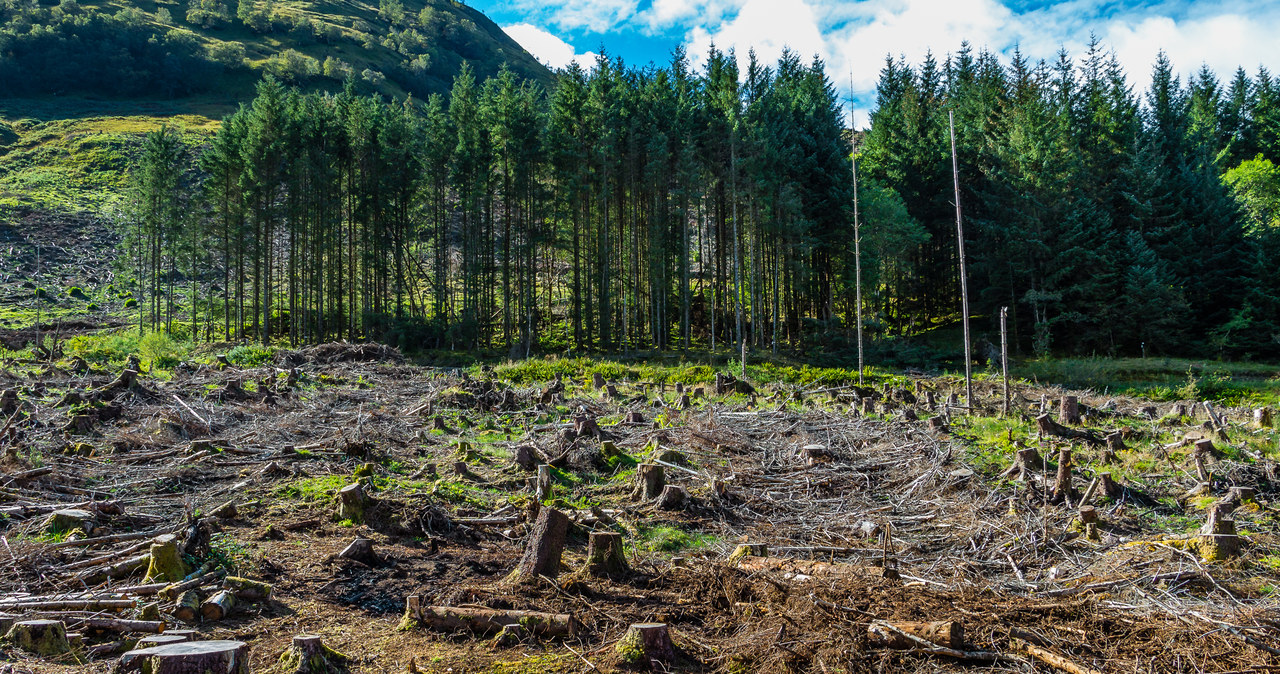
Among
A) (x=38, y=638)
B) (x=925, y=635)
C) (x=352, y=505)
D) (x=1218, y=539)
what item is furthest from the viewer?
(x=352, y=505)

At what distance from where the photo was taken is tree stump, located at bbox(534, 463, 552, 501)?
8.28 m

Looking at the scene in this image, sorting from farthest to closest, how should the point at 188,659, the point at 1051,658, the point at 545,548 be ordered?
the point at 545,548 < the point at 1051,658 < the point at 188,659

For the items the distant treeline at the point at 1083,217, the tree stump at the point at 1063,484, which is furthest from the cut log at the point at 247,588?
the distant treeline at the point at 1083,217

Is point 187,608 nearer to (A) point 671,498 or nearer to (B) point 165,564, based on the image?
(B) point 165,564

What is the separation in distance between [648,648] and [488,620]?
1133 millimetres

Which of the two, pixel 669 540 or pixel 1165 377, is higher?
pixel 1165 377

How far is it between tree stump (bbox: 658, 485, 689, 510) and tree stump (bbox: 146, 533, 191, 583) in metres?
4.59

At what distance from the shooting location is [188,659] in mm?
Answer: 3057

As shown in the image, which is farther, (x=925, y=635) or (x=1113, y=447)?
(x=1113, y=447)

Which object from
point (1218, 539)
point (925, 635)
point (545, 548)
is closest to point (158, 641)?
point (545, 548)

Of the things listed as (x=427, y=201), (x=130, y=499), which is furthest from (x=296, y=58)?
(x=130, y=499)

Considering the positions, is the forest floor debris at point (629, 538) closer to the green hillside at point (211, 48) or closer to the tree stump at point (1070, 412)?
the tree stump at point (1070, 412)

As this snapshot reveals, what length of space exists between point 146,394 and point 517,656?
37.9ft

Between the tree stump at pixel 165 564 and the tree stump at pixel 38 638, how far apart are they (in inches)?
35.1
